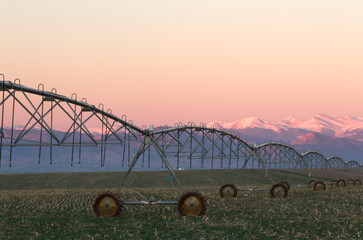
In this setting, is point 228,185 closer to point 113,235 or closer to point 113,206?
point 113,206

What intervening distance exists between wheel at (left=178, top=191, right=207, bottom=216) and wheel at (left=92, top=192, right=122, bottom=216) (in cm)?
359

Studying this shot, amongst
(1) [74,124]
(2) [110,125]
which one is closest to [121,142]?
(2) [110,125]

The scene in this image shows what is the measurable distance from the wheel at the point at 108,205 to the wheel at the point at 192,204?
3.59m

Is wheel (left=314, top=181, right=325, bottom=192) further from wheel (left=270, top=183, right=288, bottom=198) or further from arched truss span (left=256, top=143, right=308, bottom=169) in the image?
wheel (left=270, top=183, right=288, bottom=198)

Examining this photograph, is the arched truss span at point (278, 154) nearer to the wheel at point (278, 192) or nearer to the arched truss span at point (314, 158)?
the wheel at point (278, 192)

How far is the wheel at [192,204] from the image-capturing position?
2620 cm

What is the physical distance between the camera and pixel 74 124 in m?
31.5

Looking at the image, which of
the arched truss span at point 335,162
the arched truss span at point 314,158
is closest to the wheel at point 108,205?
the arched truss span at point 314,158

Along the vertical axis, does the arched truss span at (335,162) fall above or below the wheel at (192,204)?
above

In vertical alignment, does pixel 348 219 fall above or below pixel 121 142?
below

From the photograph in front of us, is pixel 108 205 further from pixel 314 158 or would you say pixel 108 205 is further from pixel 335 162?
pixel 335 162

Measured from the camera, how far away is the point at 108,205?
86.9 feet

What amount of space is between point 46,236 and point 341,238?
45.3 ft

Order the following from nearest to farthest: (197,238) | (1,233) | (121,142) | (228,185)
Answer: (197,238) < (1,233) < (121,142) < (228,185)
